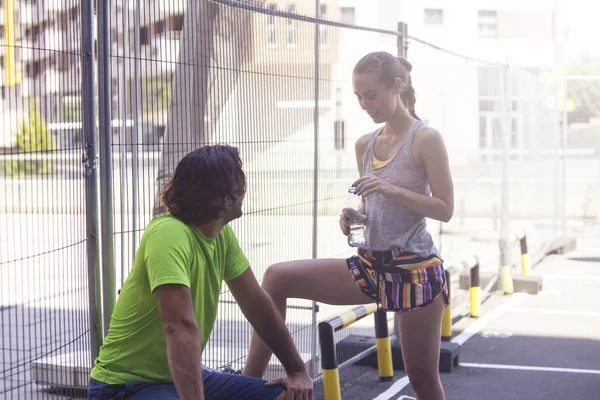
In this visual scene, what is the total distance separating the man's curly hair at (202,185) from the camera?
10.3ft

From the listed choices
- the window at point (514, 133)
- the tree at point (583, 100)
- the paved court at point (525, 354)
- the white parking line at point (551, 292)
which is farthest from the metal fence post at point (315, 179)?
the tree at point (583, 100)

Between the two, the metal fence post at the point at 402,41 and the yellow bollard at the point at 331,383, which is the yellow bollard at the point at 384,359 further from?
the yellow bollard at the point at 331,383

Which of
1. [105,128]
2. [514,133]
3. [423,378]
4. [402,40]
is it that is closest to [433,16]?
[514,133]

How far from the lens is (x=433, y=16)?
4466cm

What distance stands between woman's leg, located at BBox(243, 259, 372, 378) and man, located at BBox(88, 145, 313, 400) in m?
0.64

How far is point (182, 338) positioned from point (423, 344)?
1522 mm

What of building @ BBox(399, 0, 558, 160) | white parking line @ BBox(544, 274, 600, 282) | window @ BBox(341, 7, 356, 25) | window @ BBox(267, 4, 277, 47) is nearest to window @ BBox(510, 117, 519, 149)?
building @ BBox(399, 0, 558, 160)

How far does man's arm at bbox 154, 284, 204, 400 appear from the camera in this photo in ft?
9.38

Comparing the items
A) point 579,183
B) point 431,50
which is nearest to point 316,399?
point 431,50

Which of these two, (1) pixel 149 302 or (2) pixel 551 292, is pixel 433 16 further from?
(1) pixel 149 302

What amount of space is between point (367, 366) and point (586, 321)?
2996 mm

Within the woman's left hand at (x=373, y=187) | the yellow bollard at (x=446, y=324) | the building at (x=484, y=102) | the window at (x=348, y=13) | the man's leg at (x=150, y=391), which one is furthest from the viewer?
the window at (x=348, y=13)

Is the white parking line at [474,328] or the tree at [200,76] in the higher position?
the tree at [200,76]

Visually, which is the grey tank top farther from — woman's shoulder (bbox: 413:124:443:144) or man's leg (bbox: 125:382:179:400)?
man's leg (bbox: 125:382:179:400)
